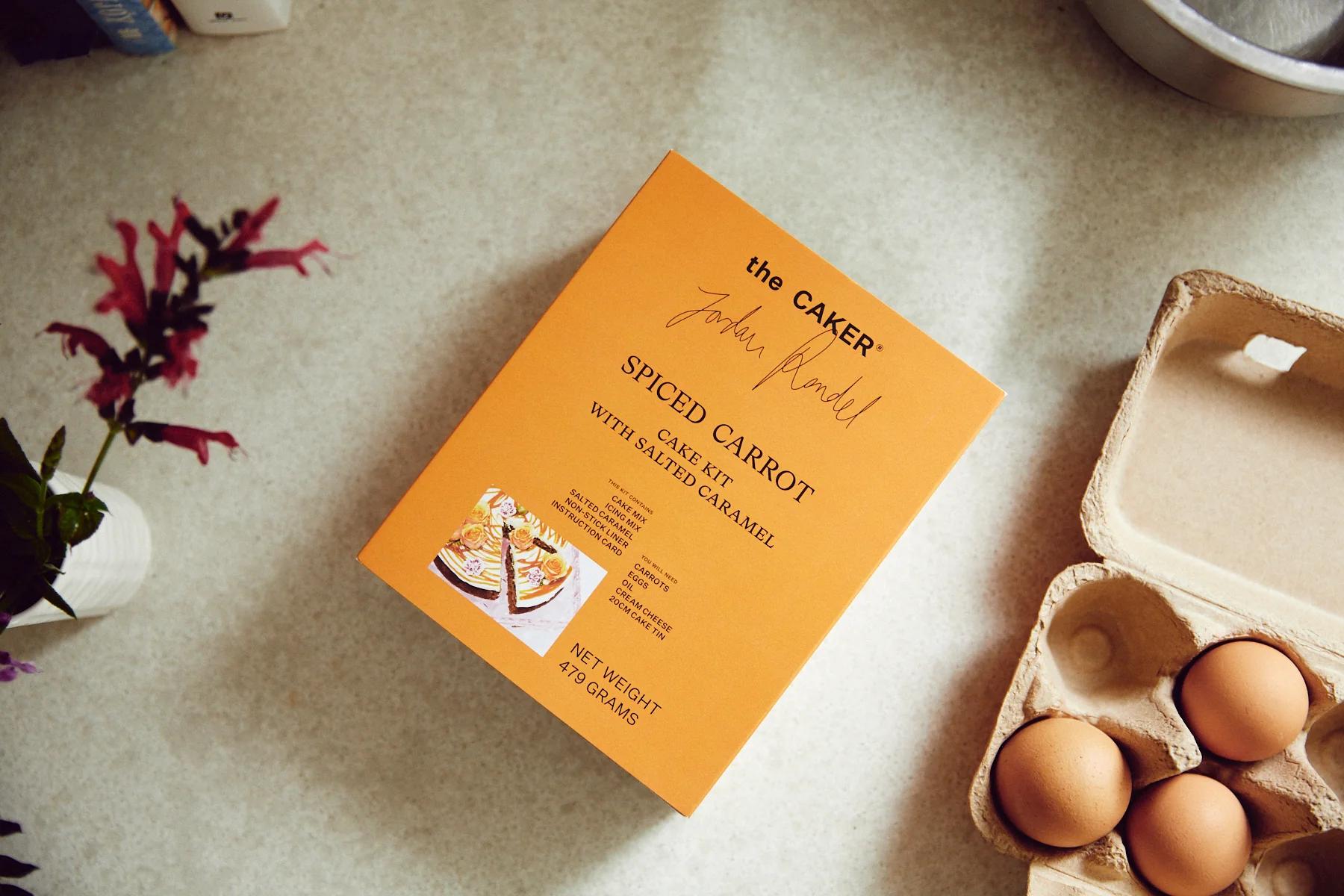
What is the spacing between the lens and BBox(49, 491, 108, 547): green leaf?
0.59 metres

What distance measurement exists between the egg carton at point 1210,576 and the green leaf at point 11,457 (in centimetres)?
78

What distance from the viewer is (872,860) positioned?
841 millimetres

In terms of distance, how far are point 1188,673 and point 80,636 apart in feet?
3.44

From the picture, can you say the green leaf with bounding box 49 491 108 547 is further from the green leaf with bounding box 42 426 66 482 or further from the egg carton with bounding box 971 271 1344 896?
the egg carton with bounding box 971 271 1344 896

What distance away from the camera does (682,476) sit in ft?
2.39

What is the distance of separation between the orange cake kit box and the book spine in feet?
1.70

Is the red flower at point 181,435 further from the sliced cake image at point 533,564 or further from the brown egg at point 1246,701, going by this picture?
the brown egg at point 1246,701

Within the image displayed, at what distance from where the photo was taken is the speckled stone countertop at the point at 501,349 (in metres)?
0.84

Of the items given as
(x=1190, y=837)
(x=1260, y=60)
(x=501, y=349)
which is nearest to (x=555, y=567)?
Answer: (x=501, y=349)

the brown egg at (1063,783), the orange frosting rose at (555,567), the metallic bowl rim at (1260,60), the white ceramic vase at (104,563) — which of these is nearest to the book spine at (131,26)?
the white ceramic vase at (104,563)

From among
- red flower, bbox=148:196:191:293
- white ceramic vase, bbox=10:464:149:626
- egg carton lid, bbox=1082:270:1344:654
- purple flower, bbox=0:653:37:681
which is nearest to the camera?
red flower, bbox=148:196:191:293

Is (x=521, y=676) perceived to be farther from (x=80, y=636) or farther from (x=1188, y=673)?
(x=1188, y=673)

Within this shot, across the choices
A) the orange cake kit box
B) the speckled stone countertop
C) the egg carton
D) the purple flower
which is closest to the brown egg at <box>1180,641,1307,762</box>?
the egg carton

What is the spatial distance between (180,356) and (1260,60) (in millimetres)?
869
